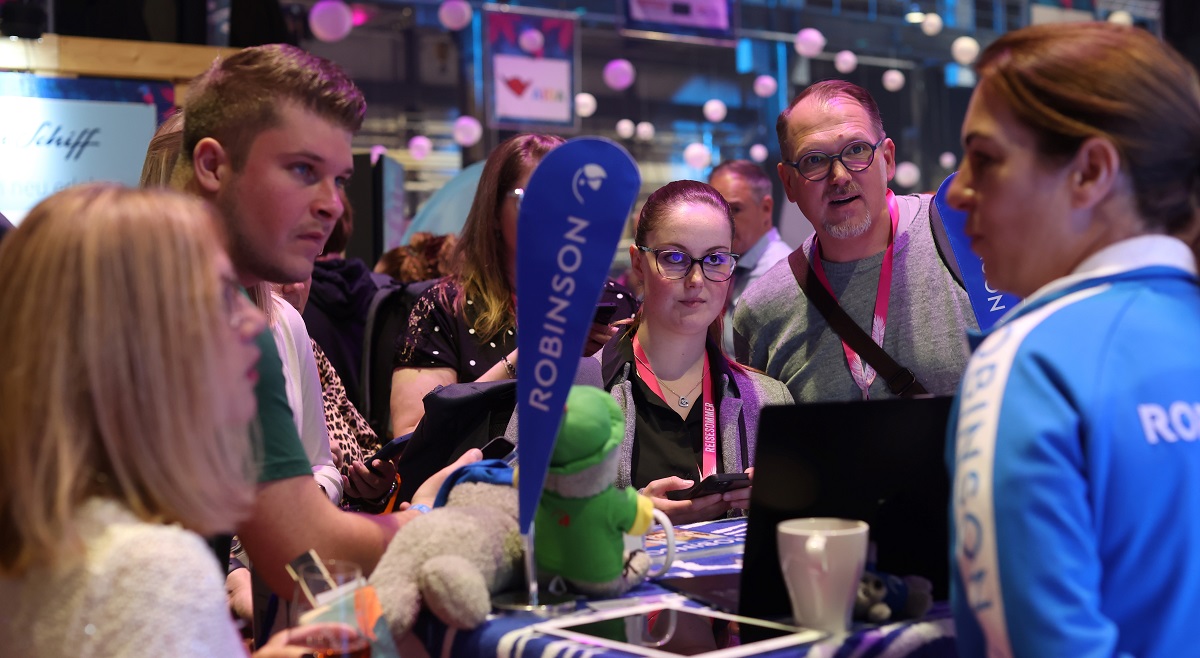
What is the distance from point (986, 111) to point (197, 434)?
984mm

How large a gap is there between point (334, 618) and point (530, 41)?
9.32 m

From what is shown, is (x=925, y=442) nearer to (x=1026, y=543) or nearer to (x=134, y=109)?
(x=1026, y=543)

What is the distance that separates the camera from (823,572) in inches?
51.8

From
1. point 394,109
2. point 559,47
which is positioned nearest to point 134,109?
point 394,109

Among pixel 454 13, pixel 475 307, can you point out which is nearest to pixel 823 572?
pixel 475 307

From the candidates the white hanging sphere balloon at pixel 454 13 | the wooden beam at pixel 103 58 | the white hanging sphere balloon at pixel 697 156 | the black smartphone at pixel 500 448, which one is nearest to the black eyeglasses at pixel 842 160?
the black smartphone at pixel 500 448

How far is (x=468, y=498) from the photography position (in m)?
1.55

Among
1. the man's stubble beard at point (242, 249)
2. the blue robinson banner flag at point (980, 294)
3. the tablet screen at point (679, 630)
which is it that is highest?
the man's stubble beard at point (242, 249)

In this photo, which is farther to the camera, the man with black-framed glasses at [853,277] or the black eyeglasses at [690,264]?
the man with black-framed glasses at [853,277]

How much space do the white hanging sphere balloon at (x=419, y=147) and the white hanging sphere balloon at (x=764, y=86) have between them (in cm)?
359

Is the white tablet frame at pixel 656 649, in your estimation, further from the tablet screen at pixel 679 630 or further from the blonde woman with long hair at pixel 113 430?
the blonde woman with long hair at pixel 113 430

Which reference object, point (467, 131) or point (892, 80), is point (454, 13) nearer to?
point (467, 131)

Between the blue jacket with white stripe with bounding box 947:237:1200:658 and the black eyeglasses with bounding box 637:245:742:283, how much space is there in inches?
51.8

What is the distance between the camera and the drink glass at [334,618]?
1.26 m
